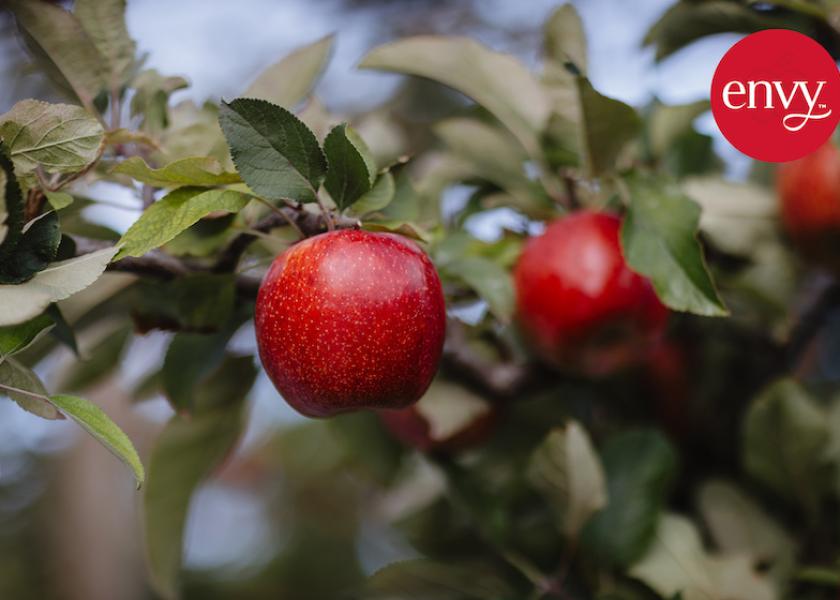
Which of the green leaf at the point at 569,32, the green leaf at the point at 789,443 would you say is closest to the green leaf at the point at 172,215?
the green leaf at the point at 569,32

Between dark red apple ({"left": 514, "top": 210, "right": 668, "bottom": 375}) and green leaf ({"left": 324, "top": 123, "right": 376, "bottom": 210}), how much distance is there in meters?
0.24

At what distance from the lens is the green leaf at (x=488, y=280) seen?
572 mm

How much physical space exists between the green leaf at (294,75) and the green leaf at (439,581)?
15.2 inches

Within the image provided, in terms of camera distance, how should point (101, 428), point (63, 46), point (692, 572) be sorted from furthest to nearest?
point (692, 572) < point (63, 46) < point (101, 428)

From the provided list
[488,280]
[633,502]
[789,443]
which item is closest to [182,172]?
[488,280]

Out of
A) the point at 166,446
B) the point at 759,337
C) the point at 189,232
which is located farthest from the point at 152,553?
the point at 759,337

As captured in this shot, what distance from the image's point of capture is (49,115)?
0.42 metres

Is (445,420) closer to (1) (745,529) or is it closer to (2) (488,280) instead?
(2) (488,280)

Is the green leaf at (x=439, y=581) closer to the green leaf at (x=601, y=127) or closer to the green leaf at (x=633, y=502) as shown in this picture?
the green leaf at (x=633, y=502)

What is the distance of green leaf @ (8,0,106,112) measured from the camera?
1.69 feet

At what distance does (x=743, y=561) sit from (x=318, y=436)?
4.23 feet

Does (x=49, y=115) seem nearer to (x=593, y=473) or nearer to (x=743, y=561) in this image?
(x=593, y=473)

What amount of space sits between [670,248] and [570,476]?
0.21 meters

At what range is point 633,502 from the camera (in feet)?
2.20
